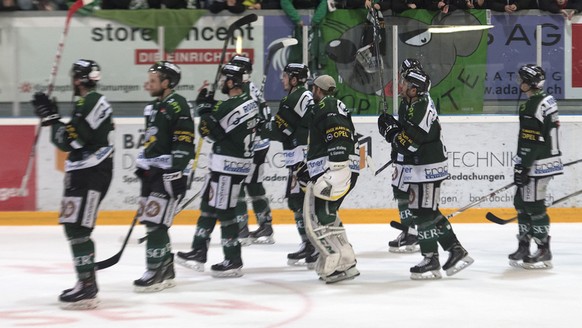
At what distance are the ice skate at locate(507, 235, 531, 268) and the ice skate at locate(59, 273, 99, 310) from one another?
3.23 metres

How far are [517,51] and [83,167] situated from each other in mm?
5947

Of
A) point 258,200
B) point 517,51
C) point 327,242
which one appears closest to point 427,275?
point 327,242

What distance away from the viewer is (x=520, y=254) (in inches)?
289

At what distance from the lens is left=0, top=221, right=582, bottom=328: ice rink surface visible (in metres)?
5.41

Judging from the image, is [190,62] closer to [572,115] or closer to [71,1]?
[71,1]

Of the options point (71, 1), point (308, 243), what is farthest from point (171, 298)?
point (71, 1)

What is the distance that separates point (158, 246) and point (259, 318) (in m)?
1.12

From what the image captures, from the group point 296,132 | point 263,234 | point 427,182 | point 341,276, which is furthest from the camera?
point 263,234

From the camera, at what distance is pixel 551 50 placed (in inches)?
408

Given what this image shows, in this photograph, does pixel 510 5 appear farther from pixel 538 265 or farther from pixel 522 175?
pixel 538 265

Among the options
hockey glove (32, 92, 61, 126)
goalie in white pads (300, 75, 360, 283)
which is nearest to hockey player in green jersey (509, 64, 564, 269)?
goalie in white pads (300, 75, 360, 283)

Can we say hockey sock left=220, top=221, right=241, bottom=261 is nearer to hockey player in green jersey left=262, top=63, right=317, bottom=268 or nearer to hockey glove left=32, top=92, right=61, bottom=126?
hockey player in green jersey left=262, top=63, right=317, bottom=268

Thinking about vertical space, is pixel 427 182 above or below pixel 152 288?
above

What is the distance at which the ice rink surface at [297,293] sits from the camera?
541cm
